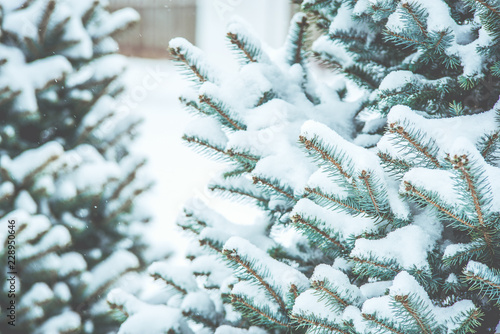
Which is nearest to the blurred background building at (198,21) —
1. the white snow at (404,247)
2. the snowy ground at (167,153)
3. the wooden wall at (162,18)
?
the wooden wall at (162,18)

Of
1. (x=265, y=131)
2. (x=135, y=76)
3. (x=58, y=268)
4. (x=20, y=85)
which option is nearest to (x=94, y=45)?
(x=20, y=85)

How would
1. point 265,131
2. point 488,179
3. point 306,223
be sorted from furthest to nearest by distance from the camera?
point 265,131 → point 306,223 → point 488,179

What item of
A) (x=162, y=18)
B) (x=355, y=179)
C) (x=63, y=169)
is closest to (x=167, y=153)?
(x=162, y=18)

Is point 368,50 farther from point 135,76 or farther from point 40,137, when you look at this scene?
point 135,76

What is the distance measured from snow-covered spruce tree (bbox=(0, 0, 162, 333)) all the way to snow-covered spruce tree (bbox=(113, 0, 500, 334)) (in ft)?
1.25

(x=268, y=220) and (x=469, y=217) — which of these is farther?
(x=268, y=220)

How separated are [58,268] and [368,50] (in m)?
1.11

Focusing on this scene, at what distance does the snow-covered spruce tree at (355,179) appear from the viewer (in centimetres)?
71

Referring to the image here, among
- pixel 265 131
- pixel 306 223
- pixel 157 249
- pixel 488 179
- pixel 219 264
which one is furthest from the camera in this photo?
pixel 157 249

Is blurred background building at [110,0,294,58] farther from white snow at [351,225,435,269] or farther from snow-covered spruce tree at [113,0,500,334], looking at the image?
white snow at [351,225,435,269]

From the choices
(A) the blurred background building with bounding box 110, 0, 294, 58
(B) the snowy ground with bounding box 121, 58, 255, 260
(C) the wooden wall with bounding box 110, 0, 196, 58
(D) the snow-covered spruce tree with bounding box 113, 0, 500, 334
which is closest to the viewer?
(D) the snow-covered spruce tree with bounding box 113, 0, 500, 334

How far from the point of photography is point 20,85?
1329mm

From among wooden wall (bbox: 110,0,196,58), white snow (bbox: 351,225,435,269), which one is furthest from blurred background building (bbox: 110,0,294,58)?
white snow (bbox: 351,225,435,269)

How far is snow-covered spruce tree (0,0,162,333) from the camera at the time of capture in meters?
1.31
